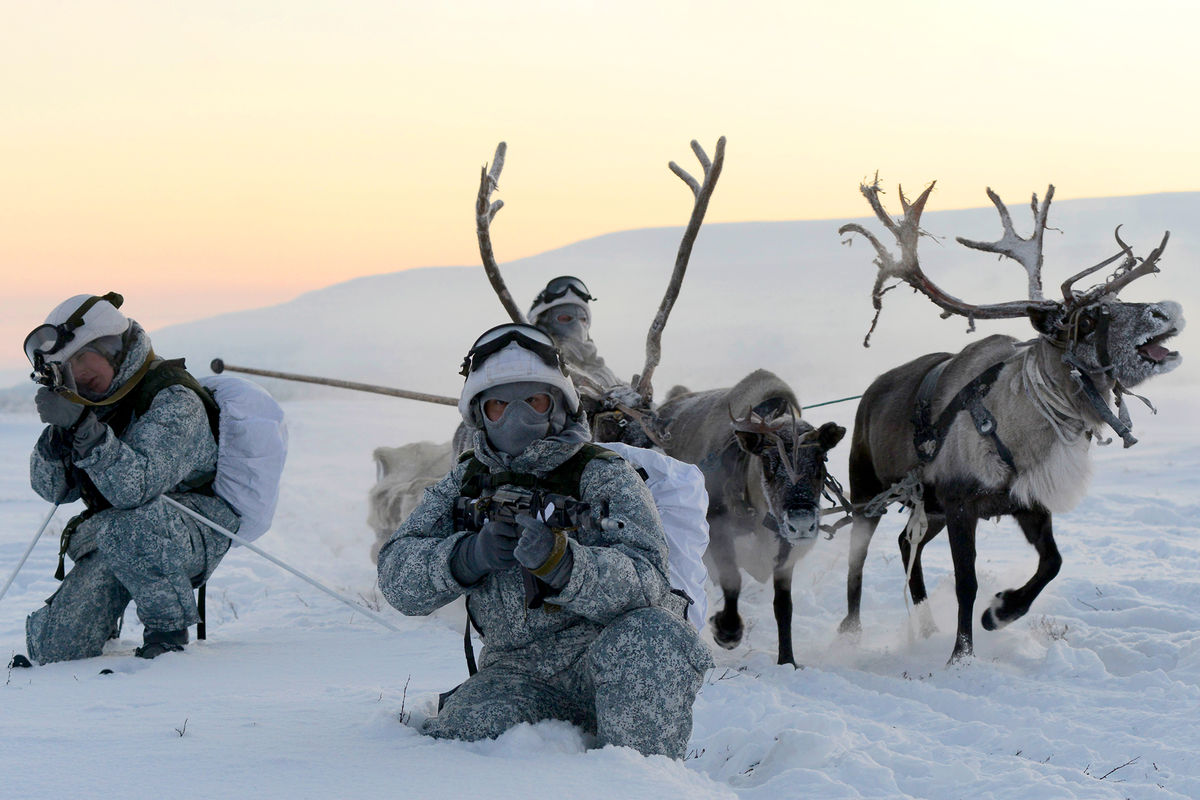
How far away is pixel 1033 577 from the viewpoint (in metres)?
7.31

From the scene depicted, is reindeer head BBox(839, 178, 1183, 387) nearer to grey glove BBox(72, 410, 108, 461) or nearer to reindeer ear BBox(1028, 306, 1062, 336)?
reindeer ear BBox(1028, 306, 1062, 336)

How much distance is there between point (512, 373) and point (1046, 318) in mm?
4269

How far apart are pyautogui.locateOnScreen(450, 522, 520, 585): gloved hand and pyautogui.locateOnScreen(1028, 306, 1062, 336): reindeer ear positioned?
14.7 feet

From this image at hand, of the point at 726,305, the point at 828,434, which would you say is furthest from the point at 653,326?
the point at 726,305

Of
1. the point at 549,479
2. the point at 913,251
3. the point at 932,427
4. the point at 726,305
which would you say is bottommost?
the point at 726,305

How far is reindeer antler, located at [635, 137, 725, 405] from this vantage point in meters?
7.59

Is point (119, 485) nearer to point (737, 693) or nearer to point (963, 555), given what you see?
point (737, 693)

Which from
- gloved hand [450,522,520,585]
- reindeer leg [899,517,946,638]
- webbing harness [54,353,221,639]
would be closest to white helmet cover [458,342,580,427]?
gloved hand [450,522,520,585]

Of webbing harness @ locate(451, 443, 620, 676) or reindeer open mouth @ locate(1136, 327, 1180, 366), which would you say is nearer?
webbing harness @ locate(451, 443, 620, 676)

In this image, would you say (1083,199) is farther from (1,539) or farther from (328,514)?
(1,539)

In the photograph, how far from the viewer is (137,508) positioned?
18.4ft

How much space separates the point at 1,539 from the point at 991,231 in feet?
172

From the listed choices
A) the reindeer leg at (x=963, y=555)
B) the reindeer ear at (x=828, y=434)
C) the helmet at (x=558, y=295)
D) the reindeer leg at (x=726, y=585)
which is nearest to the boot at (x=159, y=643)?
the reindeer leg at (x=726, y=585)

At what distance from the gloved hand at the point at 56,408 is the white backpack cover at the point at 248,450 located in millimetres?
1095
